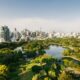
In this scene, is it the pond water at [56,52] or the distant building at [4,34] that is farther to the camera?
the distant building at [4,34]

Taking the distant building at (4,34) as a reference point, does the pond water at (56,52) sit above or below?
below

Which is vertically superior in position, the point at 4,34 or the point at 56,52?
the point at 4,34

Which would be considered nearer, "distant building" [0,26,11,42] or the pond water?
the pond water

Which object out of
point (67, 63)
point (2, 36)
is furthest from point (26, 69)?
point (2, 36)

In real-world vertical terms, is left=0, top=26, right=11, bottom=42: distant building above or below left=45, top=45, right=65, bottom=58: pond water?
above

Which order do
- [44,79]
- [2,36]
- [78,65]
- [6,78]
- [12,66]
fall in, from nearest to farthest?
[44,79] < [6,78] < [78,65] < [12,66] < [2,36]

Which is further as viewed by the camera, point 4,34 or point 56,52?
point 4,34

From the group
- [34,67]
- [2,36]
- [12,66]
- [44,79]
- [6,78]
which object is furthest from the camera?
Answer: [2,36]

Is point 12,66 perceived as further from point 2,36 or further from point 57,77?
point 2,36

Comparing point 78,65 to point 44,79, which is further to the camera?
point 78,65

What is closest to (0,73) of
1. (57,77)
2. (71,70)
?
(57,77)
